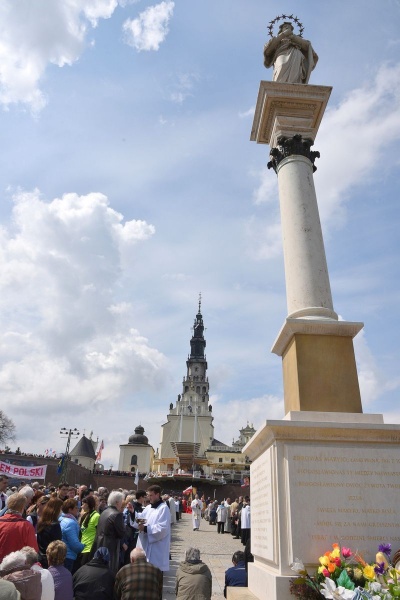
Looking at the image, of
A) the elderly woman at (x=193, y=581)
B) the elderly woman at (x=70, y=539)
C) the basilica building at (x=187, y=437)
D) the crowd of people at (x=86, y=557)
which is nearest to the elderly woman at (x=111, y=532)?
the crowd of people at (x=86, y=557)

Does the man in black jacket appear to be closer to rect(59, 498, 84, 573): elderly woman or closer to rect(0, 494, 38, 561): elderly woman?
rect(0, 494, 38, 561): elderly woman

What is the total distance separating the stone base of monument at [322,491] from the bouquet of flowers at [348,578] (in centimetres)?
15

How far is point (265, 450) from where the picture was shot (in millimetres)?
5570

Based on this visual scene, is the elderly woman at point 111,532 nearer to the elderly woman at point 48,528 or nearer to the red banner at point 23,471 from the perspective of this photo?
the elderly woman at point 48,528

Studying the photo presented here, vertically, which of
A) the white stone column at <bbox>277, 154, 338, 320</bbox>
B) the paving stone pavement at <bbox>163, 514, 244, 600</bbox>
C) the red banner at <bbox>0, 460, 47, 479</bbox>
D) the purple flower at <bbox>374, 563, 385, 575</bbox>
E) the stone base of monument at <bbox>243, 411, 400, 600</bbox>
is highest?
the white stone column at <bbox>277, 154, 338, 320</bbox>

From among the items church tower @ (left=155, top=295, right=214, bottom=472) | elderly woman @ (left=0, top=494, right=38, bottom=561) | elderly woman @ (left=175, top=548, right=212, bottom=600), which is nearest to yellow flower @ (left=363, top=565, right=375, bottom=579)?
elderly woman @ (left=175, top=548, right=212, bottom=600)

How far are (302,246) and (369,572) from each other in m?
4.34

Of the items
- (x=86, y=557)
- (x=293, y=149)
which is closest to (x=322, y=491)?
(x=86, y=557)

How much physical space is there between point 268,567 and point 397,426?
219 cm

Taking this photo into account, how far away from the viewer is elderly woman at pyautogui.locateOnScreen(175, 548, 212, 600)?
5289 millimetres

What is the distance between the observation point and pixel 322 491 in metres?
4.93

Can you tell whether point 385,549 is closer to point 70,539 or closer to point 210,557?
point 70,539

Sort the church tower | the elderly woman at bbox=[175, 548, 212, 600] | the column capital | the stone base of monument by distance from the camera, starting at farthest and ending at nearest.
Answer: the church tower → the column capital → the elderly woman at bbox=[175, 548, 212, 600] → the stone base of monument

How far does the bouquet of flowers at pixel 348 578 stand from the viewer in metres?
4.01
